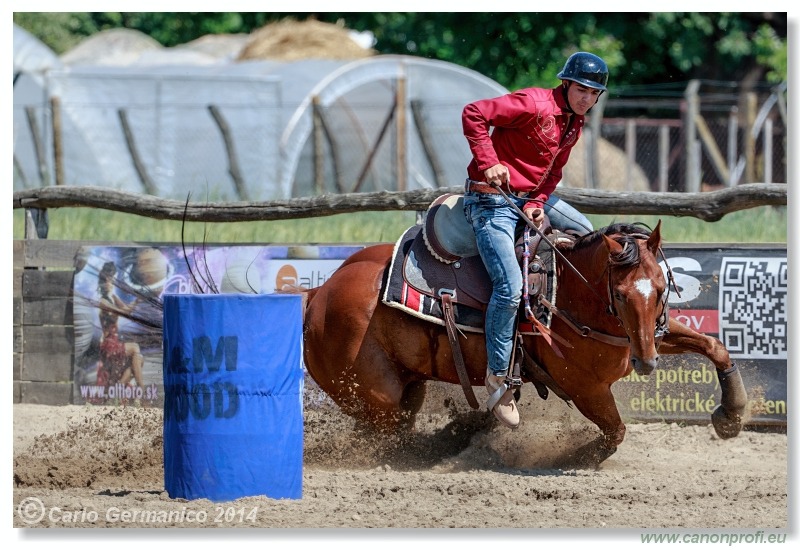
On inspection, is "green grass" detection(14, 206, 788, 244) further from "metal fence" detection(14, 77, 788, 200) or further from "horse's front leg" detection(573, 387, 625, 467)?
"metal fence" detection(14, 77, 788, 200)

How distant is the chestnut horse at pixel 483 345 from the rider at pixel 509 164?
297 millimetres

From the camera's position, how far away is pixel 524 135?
6.57 metres

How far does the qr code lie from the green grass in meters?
1.69

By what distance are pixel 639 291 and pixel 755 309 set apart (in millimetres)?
2440

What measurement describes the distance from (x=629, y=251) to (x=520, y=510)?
1.54m

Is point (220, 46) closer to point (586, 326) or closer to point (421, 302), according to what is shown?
point (421, 302)

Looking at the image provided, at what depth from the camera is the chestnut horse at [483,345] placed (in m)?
6.49

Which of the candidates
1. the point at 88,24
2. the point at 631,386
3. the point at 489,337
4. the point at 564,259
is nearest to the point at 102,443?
the point at 489,337

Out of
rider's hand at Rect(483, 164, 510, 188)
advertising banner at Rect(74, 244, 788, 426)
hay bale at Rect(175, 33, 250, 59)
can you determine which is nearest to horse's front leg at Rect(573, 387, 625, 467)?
advertising banner at Rect(74, 244, 788, 426)

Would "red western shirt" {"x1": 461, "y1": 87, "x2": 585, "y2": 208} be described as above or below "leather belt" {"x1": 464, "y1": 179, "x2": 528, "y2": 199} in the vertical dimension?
above

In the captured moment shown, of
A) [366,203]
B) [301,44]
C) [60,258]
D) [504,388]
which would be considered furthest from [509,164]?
[301,44]

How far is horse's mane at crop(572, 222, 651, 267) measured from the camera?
20.2ft

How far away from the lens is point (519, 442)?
24.4 feet

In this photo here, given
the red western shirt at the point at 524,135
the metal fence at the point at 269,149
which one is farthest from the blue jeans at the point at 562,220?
the metal fence at the point at 269,149
